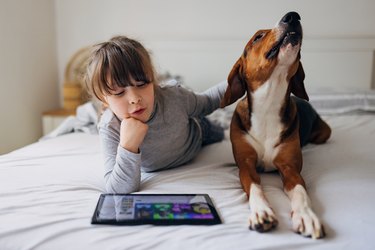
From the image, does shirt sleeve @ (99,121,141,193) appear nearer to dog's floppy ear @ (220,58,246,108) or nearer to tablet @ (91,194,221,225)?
tablet @ (91,194,221,225)

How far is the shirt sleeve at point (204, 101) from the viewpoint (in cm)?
131

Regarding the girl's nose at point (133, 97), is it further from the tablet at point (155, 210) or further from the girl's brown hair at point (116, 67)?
the tablet at point (155, 210)

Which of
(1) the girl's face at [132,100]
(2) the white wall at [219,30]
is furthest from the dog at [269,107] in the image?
(2) the white wall at [219,30]

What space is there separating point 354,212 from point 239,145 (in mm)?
441

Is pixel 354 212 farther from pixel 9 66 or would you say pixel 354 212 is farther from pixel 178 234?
pixel 9 66

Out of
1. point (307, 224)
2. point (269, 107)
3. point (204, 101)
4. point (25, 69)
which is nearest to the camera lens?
point (307, 224)

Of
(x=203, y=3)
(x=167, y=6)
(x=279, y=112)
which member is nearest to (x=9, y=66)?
(x=167, y=6)

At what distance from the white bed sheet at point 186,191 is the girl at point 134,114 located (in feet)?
0.20

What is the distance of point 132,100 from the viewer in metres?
1.01

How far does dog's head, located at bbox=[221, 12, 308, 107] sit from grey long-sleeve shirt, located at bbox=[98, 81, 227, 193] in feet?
0.59

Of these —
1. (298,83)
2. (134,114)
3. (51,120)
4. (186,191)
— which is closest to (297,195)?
(186,191)

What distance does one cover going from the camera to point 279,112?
1120mm

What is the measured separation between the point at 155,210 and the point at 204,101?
0.62m

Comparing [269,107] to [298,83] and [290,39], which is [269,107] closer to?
[298,83]
